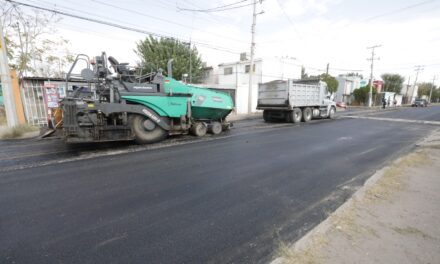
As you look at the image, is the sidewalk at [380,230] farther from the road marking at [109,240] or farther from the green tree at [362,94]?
the green tree at [362,94]

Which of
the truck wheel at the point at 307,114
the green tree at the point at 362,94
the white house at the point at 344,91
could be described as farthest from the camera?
the white house at the point at 344,91

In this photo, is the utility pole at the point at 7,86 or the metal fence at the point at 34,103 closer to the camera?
the utility pole at the point at 7,86

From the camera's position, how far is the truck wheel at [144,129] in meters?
7.21

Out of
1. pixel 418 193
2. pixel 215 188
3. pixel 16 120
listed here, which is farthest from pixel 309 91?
pixel 16 120

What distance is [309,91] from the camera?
50.4 feet

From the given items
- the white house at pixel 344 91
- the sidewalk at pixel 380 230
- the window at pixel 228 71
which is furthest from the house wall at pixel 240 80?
the white house at pixel 344 91

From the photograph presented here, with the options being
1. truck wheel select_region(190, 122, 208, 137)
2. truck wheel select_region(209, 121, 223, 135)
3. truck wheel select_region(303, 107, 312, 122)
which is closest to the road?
truck wheel select_region(190, 122, 208, 137)

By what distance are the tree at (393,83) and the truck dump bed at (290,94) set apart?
62.4m

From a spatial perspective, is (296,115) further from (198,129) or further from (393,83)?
(393,83)

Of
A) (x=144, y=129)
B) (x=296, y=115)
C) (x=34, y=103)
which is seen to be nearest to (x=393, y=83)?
(x=296, y=115)

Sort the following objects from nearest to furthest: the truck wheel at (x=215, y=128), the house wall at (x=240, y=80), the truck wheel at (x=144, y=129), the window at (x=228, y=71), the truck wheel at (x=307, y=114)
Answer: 1. the truck wheel at (x=144, y=129)
2. the truck wheel at (x=215, y=128)
3. the truck wheel at (x=307, y=114)
4. the house wall at (x=240, y=80)
5. the window at (x=228, y=71)

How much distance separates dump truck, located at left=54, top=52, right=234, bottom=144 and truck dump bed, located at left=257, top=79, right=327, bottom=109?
716cm

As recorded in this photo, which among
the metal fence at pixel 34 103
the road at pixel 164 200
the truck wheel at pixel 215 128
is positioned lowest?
the road at pixel 164 200

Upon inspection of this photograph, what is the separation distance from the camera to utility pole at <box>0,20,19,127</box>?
342 inches
